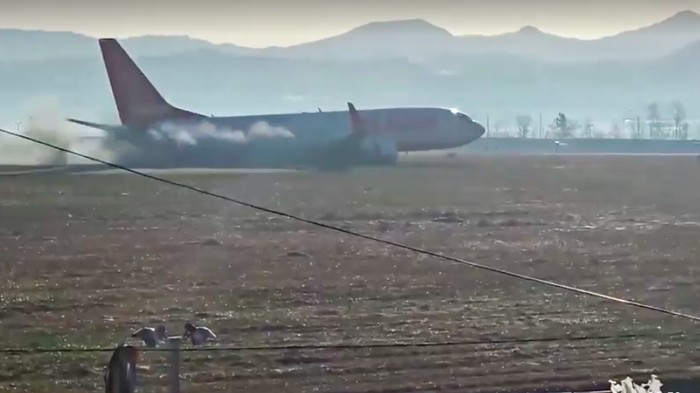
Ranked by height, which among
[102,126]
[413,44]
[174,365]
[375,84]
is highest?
[413,44]

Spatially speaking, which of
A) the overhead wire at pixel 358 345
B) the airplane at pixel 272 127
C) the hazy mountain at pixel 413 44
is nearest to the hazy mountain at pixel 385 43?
the hazy mountain at pixel 413 44

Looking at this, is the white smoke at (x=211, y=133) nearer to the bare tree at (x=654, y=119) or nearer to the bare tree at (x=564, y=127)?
the bare tree at (x=564, y=127)

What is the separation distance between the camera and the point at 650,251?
384 centimetres

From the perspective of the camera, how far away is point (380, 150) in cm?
375

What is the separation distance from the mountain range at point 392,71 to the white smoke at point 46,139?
1.6 inches

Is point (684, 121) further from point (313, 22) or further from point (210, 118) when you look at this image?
point (210, 118)

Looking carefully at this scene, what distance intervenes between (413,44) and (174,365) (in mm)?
1345

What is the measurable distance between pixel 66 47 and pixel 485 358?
1717mm

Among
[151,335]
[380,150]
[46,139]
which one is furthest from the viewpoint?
[380,150]

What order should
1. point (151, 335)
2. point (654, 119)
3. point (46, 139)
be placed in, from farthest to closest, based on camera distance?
1. point (654, 119)
2. point (46, 139)
3. point (151, 335)

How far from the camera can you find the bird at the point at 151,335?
3.33 meters

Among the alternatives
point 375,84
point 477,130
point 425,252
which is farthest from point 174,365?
point 477,130

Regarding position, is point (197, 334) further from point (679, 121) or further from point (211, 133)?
point (679, 121)

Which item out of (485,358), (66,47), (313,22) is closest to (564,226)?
(485,358)
